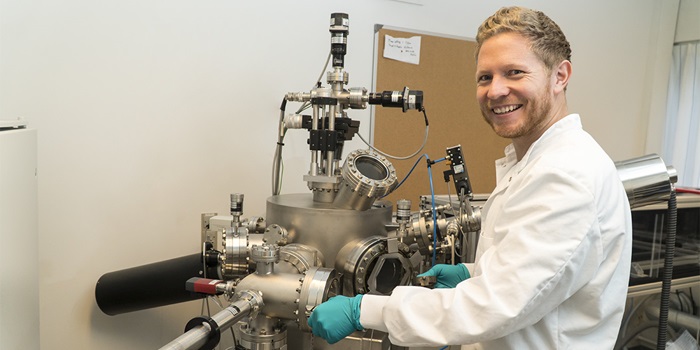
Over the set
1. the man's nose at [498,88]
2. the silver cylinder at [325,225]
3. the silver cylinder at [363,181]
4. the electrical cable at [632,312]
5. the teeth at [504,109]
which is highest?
the man's nose at [498,88]

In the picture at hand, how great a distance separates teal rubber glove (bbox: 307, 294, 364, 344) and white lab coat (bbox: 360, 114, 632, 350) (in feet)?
0.07

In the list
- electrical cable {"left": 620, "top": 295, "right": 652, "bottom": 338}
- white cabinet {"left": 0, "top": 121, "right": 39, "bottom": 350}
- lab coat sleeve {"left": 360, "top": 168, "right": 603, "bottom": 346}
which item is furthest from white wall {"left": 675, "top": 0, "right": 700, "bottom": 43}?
white cabinet {"left": 0, "top": 121, "right": 39, "bottom": 350}

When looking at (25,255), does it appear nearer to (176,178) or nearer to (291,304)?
(291,304)

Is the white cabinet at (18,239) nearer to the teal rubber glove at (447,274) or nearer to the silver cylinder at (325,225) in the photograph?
the silver cylinder at (325,225)

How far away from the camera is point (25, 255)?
3.48 ft

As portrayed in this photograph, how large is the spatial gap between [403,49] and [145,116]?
1055mm

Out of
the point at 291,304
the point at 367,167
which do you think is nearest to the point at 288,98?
the point at 367,167

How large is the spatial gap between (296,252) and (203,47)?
0.91m

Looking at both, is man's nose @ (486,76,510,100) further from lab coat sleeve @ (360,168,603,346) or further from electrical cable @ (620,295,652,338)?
electrical cable @ (620,295,652,338)

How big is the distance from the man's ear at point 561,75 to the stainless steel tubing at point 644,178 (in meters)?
0.46

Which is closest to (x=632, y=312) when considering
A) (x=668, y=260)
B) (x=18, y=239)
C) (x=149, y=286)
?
(x=668, y=260)

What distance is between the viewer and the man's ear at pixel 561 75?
3.55 feet

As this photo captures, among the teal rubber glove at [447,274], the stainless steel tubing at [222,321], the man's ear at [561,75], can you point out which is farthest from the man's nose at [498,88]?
the stainless steel tubing at [222,321]

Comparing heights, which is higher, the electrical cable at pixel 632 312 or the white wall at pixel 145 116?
the white wall at pixel 145 116
